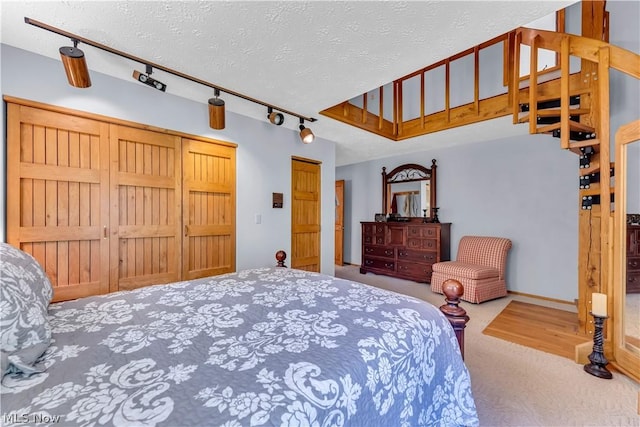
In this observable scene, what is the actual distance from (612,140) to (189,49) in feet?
11.8

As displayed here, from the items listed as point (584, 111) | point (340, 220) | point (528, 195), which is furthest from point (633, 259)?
point (340, 220)

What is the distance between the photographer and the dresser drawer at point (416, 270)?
4.51m

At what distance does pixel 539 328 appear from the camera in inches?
112

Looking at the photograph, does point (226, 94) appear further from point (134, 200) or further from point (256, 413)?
point (256, 413)

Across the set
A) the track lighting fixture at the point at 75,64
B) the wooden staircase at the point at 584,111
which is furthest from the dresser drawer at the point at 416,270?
the track lighting fixture at the point at 75,64

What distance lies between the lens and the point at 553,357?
226cm

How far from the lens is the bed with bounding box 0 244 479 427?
657 mm

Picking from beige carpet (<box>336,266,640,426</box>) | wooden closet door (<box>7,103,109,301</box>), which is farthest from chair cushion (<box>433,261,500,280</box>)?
wooden closet door (<box>7,103,109,301</box>)

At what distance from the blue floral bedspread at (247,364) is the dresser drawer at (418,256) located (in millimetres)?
3336

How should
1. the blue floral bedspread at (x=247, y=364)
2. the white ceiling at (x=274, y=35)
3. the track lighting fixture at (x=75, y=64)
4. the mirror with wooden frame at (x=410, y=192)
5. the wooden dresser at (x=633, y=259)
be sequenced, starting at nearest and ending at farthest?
1. the blue floral bedspread at (x=247, y=364)
2. the white ceiling at (x=274, y=35)
3. the track lighting fixture at (x=75, y=64)
4. the wooden dresser at (x=633, y=259)
5. the mirror with wooden frame at (x=410, y=192)

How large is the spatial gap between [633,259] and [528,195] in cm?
203

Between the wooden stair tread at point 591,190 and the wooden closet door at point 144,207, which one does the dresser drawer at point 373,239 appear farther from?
the wooden closet door at point 144,207

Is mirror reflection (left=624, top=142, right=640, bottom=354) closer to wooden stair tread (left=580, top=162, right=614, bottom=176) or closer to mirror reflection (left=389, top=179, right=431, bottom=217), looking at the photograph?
wooden stair tread (left=580, top=162, right=614, bottom=176)

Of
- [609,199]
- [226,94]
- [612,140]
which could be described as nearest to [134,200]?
[226,94]
